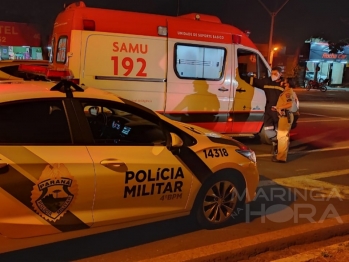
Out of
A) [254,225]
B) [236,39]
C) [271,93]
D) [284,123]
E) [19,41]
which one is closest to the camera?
[254,225]

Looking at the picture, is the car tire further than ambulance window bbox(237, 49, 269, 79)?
No

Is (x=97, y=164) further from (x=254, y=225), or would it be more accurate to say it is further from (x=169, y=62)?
(x=169, y=62)

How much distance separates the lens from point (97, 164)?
356cm

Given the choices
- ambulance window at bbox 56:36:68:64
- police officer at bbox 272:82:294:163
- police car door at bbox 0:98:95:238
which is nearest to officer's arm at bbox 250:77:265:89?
police officer at bbox 272:82:294:163

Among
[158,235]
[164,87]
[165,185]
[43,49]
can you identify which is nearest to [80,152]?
[165,185]

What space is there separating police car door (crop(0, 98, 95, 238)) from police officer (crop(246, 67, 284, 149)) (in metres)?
5.36

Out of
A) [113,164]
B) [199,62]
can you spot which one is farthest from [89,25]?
[113,164]

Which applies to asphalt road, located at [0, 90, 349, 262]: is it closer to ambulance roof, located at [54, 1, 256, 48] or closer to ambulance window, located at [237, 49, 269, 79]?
ambulance window, located at [237, 49, 269, 79]

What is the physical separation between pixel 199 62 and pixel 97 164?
5266mm

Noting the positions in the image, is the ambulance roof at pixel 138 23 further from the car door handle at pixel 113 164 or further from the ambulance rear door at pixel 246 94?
the car door handle at pixel 113 164

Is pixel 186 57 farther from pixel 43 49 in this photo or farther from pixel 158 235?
pixel 43 49

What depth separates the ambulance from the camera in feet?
24.1

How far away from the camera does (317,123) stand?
14.5 meters

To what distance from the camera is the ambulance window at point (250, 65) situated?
29.5ft
